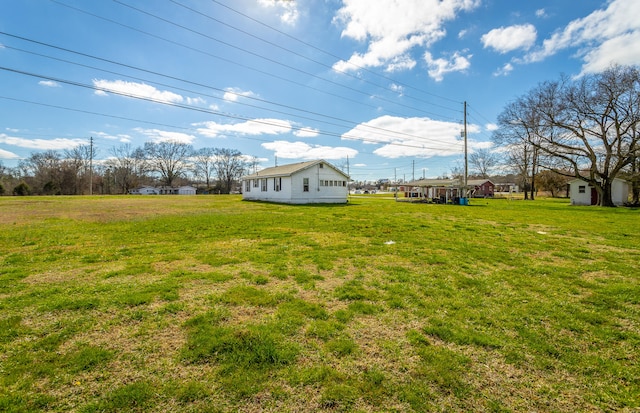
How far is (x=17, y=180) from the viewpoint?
56.9 m

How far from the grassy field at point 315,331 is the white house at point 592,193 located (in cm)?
3053

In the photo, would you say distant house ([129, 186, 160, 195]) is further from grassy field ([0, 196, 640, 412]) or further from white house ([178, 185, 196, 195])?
grassy field ([0, 196, 640, 412])

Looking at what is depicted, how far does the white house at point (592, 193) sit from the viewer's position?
Answer: 93.3 ft

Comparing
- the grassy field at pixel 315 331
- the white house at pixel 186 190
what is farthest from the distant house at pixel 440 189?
the white house at pixel 186 190

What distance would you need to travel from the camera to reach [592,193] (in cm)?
2955

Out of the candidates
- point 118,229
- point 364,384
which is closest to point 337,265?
point 364,384

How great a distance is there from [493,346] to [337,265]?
3.64 m

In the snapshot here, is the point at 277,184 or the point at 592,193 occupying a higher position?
the point at 277,184

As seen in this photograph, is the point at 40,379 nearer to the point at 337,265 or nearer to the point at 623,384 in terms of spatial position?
the point at 337,265

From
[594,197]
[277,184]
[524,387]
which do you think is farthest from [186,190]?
[524,387]

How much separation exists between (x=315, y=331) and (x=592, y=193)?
1547 inches

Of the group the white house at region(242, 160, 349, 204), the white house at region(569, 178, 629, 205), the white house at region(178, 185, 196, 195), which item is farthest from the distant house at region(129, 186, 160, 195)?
the white house at region(569, 178, 629, 205)

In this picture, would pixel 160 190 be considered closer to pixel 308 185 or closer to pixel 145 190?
pixel 145 190

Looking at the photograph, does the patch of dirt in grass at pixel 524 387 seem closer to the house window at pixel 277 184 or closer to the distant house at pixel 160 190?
the house window at pixel 277 184
